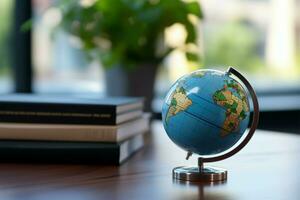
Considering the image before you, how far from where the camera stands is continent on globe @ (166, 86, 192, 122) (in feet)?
3.15

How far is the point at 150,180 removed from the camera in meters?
1.04

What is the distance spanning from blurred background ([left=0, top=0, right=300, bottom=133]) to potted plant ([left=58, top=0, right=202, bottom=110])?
350 millimetres

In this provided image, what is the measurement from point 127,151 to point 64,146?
0.13 meters

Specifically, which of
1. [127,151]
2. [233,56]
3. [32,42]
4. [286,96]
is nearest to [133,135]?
[127,151]

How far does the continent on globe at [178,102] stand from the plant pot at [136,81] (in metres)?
0.90

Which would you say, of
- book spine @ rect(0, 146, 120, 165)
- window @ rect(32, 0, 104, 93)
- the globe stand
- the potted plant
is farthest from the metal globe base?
window @ rect(32, 0, 104, 93)

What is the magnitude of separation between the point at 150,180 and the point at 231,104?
179 mm

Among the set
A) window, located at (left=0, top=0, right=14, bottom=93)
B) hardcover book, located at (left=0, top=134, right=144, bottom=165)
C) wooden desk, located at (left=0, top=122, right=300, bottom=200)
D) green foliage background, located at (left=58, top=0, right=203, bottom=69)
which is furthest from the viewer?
window, located at (left=0, top=0, right=14, bottom=93)

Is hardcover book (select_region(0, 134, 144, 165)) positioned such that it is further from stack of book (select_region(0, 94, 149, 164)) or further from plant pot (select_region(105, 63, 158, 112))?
plant pot (select_region(105, 63, 158, 112))

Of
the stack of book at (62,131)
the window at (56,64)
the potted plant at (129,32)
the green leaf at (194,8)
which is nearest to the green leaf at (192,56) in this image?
the potted plant at (129,32)

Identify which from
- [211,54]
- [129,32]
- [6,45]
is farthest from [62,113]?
[211,54]

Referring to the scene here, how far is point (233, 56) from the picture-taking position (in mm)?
2822

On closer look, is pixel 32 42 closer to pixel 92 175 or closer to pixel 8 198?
pixel 92 175

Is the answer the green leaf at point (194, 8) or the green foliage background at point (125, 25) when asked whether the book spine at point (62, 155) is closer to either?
the green foliage background at point (125, 25)
